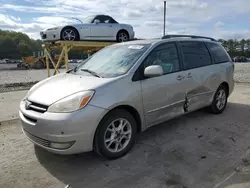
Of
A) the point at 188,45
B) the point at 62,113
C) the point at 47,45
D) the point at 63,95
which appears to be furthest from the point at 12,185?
the point at 47,45

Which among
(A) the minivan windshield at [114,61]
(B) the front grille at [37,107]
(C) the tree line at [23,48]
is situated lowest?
(B) the front grille at [37,107]

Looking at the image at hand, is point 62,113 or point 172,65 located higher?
point 172,65

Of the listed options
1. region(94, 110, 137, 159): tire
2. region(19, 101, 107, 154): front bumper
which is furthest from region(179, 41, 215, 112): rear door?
region(19, 101, 107, 154): front bumper

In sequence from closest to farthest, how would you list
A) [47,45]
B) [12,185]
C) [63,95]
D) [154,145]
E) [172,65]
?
[12,185] < [63,95] < [154,145] < [172,65] < [47,45]

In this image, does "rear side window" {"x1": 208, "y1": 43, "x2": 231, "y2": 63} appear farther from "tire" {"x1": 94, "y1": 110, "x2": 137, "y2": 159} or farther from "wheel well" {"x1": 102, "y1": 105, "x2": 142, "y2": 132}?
"tire" {"x1": 94, "y1": 110, "x2": 137, "y2": 159}

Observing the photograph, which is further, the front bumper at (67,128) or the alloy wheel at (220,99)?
the alloy wheel at (220,99)

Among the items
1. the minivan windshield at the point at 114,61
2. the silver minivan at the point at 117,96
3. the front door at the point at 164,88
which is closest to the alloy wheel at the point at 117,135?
the silver minivan at the point at 117,96

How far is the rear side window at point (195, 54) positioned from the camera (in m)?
4.35

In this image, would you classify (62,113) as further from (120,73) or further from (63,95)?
(120,73)

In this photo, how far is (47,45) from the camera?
1068 cm

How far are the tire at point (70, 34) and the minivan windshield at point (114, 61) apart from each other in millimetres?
5530

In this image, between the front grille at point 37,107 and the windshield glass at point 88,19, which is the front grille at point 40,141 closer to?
the front grille at point 37,107

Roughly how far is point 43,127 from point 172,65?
7.87 feet

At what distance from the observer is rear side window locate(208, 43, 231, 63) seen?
201 inches
